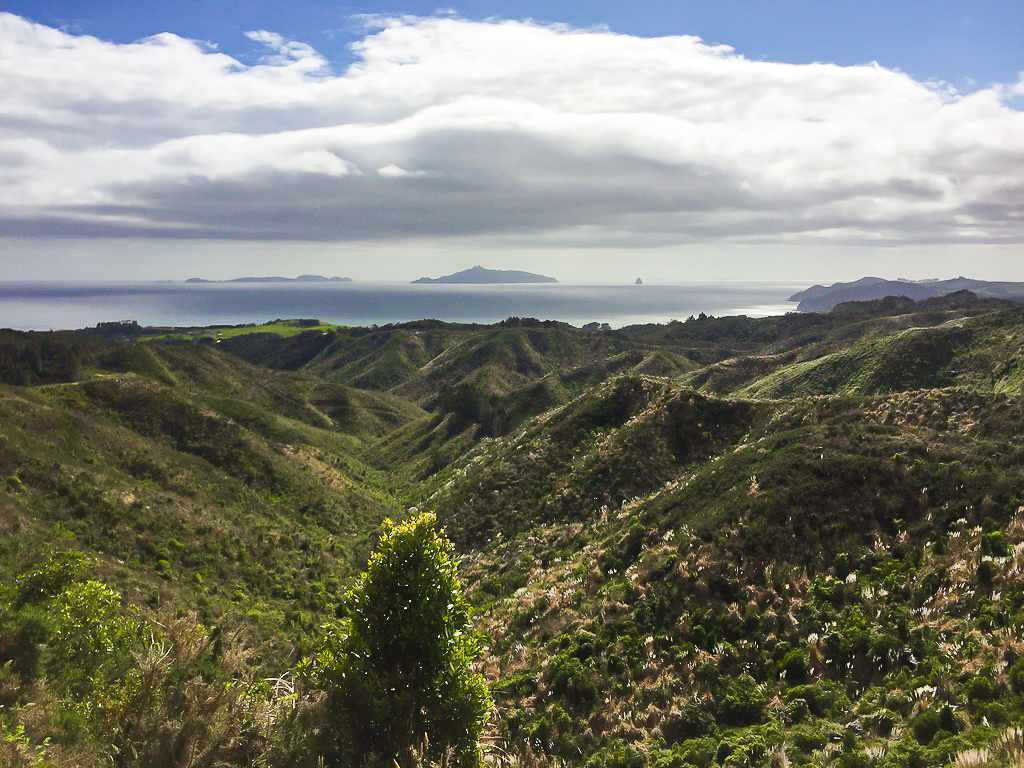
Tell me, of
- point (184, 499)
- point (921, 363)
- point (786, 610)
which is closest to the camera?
point (786, 610)

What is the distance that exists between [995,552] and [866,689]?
25.7ft

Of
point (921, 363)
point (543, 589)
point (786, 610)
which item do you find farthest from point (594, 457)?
point (921, 363)

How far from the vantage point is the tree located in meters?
11.8

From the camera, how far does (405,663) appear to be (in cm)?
1443

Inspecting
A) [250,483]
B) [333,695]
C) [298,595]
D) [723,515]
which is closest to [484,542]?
[298,595]

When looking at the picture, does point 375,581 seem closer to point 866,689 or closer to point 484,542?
point 866,689

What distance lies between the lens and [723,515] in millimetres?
26234

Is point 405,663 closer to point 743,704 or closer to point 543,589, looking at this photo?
point 743,704

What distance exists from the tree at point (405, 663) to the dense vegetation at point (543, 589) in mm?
73

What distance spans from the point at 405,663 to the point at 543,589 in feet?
50.0

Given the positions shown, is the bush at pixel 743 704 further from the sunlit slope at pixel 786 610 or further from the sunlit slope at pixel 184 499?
the sunlit slope at pixel 184 499

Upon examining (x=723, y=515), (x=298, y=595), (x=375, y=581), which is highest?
(x=375, y=581)

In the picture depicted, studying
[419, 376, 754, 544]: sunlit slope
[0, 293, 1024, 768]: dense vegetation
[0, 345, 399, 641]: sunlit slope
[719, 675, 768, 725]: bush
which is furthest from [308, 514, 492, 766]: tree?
[419, 376, 754, 544]: sunlit slope

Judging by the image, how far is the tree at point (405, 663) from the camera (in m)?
11.8
